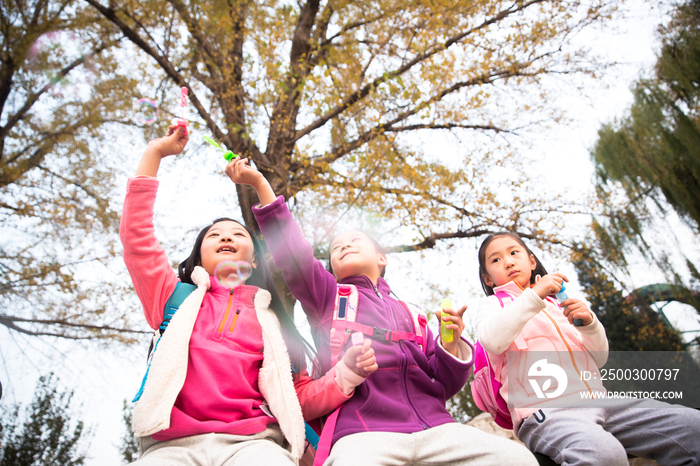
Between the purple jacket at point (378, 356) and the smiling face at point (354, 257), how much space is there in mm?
100

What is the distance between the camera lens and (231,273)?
199 cm

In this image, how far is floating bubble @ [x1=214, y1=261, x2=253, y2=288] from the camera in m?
1.98

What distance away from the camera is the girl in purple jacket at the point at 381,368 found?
1.41 meters

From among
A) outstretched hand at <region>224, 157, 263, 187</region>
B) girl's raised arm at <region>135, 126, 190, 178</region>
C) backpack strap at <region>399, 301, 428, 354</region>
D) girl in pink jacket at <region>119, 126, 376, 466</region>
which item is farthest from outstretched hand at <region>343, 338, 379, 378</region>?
girl's raised arm at <region>135, 126, 190, 178</region>

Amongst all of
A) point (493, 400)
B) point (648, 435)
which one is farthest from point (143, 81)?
point (648, 435)

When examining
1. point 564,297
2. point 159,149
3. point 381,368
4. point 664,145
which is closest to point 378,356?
point 381,368

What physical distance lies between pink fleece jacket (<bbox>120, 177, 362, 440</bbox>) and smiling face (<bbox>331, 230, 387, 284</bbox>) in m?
0.55

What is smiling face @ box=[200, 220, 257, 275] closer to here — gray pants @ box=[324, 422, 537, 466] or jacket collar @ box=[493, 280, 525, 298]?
gray pants @ box=[324, 422, 537, 466]

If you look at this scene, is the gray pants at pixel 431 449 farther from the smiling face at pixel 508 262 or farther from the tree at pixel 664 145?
the tree at pixel 664 145

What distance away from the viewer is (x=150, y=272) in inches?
70.1

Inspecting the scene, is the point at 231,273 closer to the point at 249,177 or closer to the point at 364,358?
the point at 249,177

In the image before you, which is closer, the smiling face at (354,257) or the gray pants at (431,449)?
the gray pants at (431,449)

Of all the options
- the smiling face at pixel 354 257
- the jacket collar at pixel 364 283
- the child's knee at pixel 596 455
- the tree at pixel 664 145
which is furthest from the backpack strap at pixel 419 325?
the tree at pixel 664 145

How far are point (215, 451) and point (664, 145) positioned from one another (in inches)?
→ 432
